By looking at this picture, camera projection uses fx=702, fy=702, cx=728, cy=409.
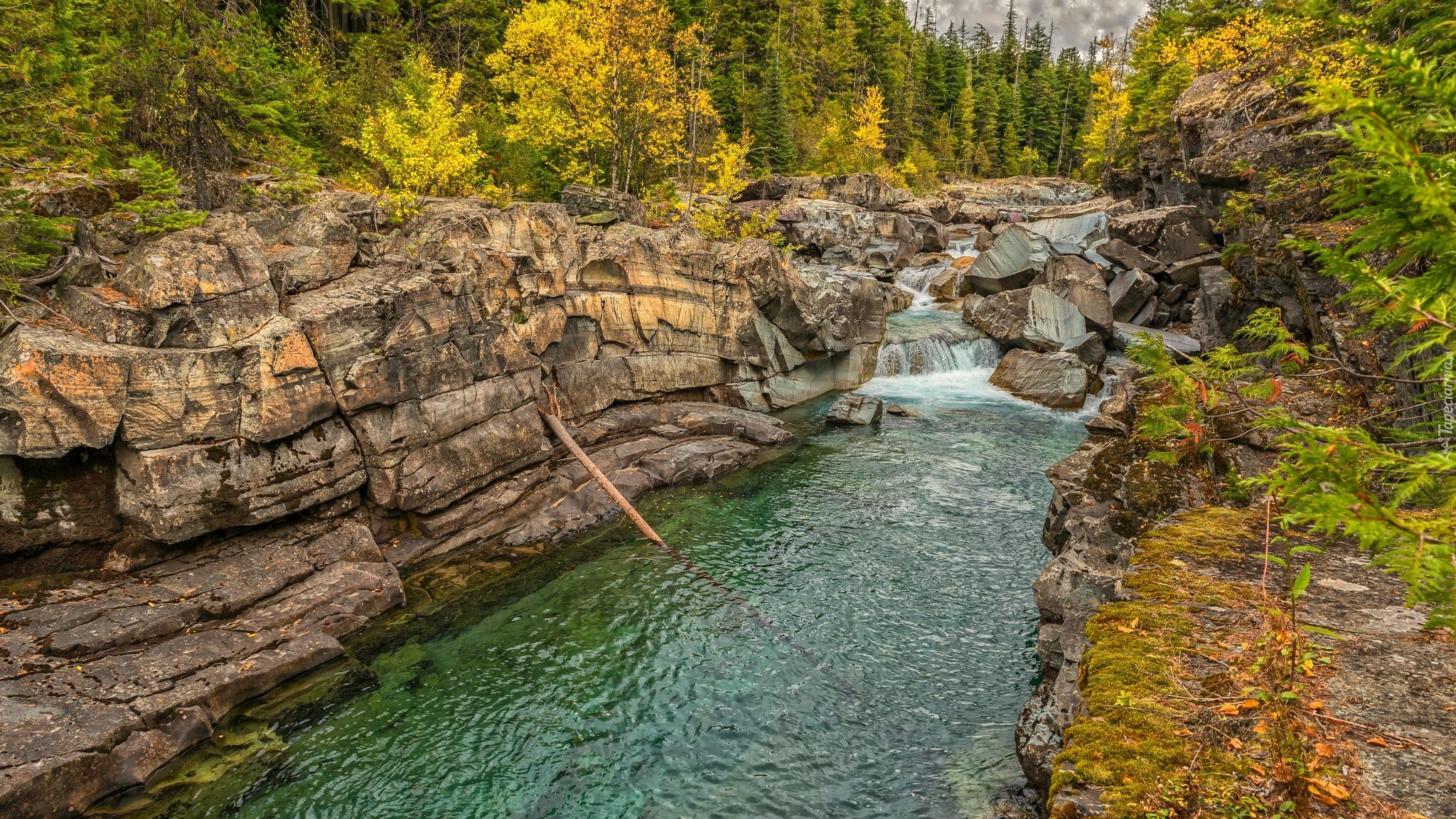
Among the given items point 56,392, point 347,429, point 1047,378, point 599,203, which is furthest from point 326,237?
point 1047,378

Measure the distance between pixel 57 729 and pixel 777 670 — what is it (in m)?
9.63

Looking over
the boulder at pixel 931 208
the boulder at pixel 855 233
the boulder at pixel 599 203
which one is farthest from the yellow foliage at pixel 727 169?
A: the boulder at pixel 931 208

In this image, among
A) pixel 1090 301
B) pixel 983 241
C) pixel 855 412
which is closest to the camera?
pixel 855 412

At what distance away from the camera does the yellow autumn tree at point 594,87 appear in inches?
1148

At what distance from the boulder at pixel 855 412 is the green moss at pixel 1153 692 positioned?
16.8 metres

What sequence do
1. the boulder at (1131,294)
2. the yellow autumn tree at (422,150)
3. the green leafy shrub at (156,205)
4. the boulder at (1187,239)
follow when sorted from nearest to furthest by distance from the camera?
1. the green leafy shrub at (156,205)
2. the yellow autumn tree at (422,150)
3. the boulder at (1131,294)
4. the boulder at (1187,239)

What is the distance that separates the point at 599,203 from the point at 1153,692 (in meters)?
24.4

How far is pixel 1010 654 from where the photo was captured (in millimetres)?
11711

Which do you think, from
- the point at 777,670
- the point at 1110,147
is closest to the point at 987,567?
the point at 777,670

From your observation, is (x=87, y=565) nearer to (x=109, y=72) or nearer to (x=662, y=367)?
(x=109, y=72)

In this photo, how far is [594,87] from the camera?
29344 millimetres

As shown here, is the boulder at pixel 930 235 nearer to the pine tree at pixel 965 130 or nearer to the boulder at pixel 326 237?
the pine tree at pixel 965 130

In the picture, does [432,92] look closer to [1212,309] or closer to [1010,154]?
[1212,309]

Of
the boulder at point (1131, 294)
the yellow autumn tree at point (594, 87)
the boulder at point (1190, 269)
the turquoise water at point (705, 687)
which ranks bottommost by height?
the turquoise water at point (705, 687)
